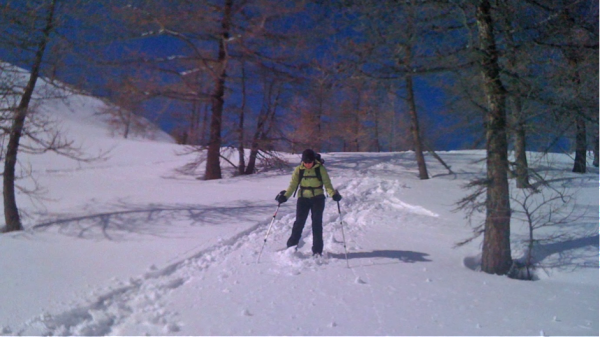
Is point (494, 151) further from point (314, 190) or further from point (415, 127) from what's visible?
point (415, 127)

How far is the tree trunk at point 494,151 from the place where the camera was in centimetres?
633

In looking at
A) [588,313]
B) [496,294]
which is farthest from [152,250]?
[588,313]

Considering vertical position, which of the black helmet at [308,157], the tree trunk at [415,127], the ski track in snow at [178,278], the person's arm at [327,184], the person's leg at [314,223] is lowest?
the ski track in snow at [178,278]

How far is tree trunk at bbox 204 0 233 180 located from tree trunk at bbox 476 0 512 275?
949 cm

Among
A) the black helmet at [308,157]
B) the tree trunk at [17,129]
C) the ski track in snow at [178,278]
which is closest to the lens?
Result: the ski track in snow at [178,278]

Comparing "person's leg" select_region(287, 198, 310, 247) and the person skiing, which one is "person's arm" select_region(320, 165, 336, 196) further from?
"person's leg" select_region(287, 198, 310, 247)

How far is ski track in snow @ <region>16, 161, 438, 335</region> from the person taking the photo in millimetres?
4500

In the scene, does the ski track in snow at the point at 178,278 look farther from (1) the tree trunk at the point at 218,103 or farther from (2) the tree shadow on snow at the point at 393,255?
(1) the tree trunk at the point at 218,103

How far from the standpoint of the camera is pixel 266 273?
6113mm

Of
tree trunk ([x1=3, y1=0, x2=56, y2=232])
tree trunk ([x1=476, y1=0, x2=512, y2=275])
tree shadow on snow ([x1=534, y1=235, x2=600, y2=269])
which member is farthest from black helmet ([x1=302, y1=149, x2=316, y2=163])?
tree trunk ([x1=3, y1=0, x2=56, y2=232])

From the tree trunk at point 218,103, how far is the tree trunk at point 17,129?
19.4 ft

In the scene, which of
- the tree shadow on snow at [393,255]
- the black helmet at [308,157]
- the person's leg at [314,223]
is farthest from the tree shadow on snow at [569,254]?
the black helmet at [308,157]

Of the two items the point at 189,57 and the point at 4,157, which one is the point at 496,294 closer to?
the point at 4,157

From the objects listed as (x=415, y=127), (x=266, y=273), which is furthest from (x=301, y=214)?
(x=415, y=127)
